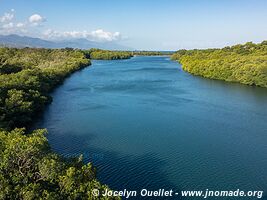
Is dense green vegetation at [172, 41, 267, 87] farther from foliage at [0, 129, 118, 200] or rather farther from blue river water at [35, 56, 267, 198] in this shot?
foliage at [0, 129, 118, 200]

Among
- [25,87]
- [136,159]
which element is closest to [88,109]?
[25,87]

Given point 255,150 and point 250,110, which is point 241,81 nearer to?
point 250,110

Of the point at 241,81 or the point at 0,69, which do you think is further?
the point at 241,81

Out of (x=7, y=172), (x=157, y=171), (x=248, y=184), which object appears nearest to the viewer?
(x=7, y=172)

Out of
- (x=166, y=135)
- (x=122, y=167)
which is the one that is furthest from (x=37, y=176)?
(x=166, y=135)

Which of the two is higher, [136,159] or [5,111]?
[5,111]

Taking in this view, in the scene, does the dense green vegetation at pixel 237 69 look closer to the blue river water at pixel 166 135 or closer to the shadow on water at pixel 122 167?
the blue river water at pixel 166 135
